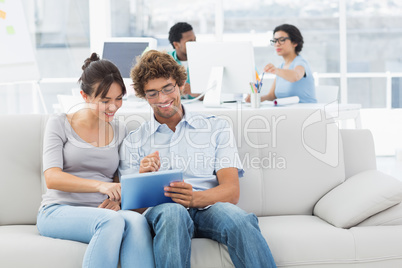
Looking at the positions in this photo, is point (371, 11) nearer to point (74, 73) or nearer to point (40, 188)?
point (74, 73)

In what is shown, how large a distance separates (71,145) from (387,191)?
1.20 metres

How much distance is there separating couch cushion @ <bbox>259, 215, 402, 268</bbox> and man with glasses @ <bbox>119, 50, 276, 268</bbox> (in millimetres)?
154

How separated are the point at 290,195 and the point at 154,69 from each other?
2.57 ft

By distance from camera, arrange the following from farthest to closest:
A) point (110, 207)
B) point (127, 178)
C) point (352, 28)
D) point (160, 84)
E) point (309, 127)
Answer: point (352, 28), point (309, 127), point (160, 84), point (110, 207), point (127, 178)

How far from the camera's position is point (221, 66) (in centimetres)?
339

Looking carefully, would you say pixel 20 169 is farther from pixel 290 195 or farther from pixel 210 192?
pixel 290 195

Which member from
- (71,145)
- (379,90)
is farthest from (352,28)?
(71,145)

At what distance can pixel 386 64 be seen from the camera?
18.0ft

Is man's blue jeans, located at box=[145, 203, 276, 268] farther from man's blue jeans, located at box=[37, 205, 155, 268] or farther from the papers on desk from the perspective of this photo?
the papers on desk

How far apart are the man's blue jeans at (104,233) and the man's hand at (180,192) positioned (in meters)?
0.13

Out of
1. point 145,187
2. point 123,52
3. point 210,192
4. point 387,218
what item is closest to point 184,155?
point 210,192

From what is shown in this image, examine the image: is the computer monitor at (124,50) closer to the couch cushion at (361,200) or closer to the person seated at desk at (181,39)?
the person seated at desk at (181,39)

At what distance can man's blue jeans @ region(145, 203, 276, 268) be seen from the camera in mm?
1660

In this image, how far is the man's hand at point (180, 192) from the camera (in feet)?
5.97
